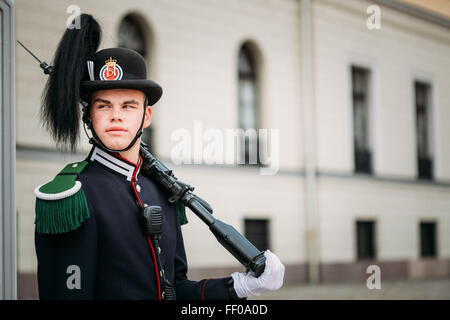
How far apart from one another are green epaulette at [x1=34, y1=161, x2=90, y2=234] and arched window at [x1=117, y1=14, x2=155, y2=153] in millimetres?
8810

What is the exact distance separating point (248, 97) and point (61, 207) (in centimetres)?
1111

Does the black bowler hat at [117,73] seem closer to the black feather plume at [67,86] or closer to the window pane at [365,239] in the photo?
the black feather plume at [67,86]

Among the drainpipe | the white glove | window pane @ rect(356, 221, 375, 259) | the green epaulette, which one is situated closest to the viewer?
the green epaulette

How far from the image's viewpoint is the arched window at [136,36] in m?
11.3

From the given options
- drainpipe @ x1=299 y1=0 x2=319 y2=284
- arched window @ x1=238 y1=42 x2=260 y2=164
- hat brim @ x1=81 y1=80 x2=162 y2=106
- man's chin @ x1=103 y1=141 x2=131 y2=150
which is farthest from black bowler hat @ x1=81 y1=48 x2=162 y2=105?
drainpipe @ x1=299 y1=0 x2=319 y2=284

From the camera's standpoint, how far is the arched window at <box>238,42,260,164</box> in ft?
42.4

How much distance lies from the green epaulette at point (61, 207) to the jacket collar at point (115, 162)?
0.65ft

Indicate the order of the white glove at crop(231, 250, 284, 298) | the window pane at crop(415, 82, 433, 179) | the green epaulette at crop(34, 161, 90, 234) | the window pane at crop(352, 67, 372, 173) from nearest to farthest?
the green epaulette at crop(34, 161, 90, 234)
the white glove at crop(231, 250, 284, 298)
the window pane at crop(352, 67, 372, 173)
the window pane at crop(415, 82, 433, 179)

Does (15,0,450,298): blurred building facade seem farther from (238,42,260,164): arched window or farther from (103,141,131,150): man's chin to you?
(103,141,131,150): man's chin

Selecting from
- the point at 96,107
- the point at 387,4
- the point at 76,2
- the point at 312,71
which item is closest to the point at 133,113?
the point at 96,107

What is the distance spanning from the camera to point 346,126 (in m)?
14.6

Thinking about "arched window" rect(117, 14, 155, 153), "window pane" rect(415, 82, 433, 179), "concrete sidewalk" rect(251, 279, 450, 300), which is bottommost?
"concrete sidewalk" rect(251, 279, 450, 300)

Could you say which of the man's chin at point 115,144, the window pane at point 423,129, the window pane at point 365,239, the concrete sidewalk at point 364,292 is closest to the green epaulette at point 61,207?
the man's chin at point 115,144

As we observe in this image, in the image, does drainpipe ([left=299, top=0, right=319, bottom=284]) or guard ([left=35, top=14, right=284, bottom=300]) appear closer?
guard ([left=35, top=14, right=284, bottom=300])
